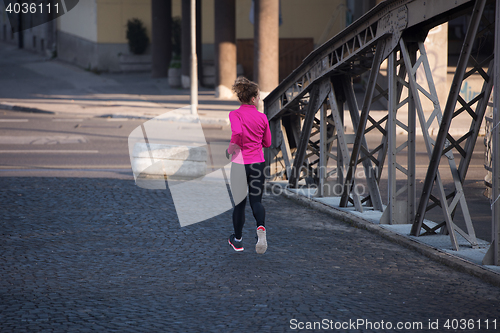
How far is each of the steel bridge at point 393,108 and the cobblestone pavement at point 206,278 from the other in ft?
2.07

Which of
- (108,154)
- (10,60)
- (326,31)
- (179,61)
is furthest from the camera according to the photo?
(10,60)

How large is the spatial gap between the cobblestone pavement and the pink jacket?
3.22 feet

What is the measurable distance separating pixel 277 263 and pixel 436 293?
152cm

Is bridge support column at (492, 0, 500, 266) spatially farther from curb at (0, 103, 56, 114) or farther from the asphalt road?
curb at (0, 103, 56, 114)

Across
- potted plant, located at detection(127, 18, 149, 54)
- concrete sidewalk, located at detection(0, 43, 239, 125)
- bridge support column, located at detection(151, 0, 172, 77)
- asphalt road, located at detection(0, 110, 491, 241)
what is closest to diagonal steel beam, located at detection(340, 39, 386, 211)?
asphalt road, located at detection(0, 110, 491, 241)

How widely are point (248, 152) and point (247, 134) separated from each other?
0.60 feet

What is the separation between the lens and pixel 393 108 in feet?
23.0

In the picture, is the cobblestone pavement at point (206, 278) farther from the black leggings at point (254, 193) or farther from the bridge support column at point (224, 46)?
the bridge support column at point (224, 46)

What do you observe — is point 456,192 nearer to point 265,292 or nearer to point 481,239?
point 481,239

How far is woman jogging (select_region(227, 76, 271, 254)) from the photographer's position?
6.11m

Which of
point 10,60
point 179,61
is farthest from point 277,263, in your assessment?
point 10,60

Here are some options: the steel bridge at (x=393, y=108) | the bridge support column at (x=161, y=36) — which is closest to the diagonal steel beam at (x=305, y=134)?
the steel bridge at (x=393, y=108)

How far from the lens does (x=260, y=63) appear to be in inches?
904

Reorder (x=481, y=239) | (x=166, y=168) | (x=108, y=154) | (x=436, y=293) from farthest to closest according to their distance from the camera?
(x=108, y=154)
(x=166, y=168)
(x=481, y=239)
(x=436, y=293)
